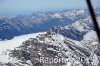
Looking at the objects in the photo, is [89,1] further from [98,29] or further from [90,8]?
[98,29]

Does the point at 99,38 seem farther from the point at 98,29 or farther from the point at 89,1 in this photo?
the point at 89,1

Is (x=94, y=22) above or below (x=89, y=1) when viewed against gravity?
below

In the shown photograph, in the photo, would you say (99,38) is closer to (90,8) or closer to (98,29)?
(98,29)

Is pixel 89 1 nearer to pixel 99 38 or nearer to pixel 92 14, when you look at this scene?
pixel 92 14

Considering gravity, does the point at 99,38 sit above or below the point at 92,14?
below

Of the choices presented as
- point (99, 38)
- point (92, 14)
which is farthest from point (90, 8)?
point (99, 38)

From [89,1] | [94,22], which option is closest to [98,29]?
[94,22]

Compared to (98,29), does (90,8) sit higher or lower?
higher

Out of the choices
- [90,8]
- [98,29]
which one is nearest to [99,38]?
[98,29]
